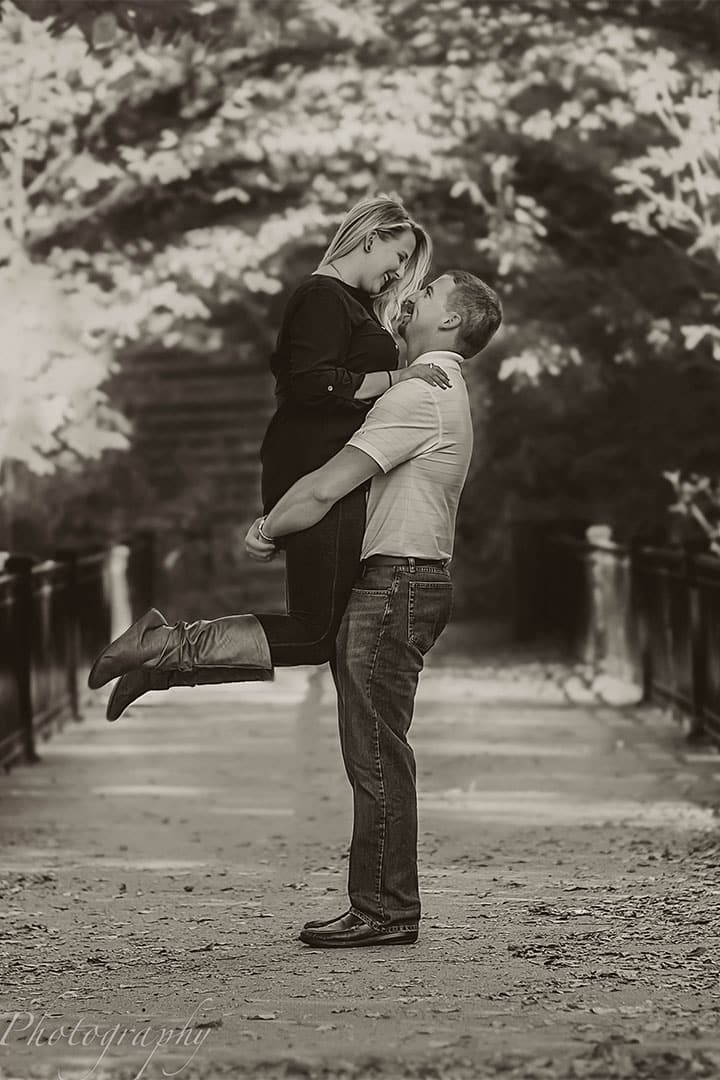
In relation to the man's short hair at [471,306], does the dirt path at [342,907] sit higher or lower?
lower

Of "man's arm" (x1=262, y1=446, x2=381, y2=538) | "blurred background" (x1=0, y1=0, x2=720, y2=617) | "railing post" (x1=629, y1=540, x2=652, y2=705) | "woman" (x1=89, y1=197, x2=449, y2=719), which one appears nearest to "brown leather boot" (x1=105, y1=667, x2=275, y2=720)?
"woman" (x1=89, y1=197, x2=449, y2=719)

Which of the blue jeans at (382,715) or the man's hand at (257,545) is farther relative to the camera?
the blue jeans at (382,715)

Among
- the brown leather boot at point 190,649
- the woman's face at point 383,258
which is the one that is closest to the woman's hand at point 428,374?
the woman's face at point 383,258

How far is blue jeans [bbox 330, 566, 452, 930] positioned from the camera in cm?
640

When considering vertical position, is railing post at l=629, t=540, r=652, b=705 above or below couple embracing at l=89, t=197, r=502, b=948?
below

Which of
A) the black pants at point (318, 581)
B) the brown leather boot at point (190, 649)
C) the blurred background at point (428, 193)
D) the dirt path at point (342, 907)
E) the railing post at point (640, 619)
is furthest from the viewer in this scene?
the blurred background at point (428, 193)

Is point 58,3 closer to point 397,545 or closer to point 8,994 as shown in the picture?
point 397,545

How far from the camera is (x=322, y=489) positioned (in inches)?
241

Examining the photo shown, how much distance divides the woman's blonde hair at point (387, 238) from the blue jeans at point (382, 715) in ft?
2.72

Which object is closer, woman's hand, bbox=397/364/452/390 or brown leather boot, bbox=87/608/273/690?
brown leather boot, bbox=87/608/273/690

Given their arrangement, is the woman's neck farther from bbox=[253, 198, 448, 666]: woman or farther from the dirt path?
the dirt path

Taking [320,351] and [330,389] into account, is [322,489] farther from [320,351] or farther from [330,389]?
[320,351]

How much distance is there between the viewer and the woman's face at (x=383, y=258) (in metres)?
6.35

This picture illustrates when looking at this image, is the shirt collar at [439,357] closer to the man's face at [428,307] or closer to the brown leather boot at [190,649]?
the man's face at [428,307]
